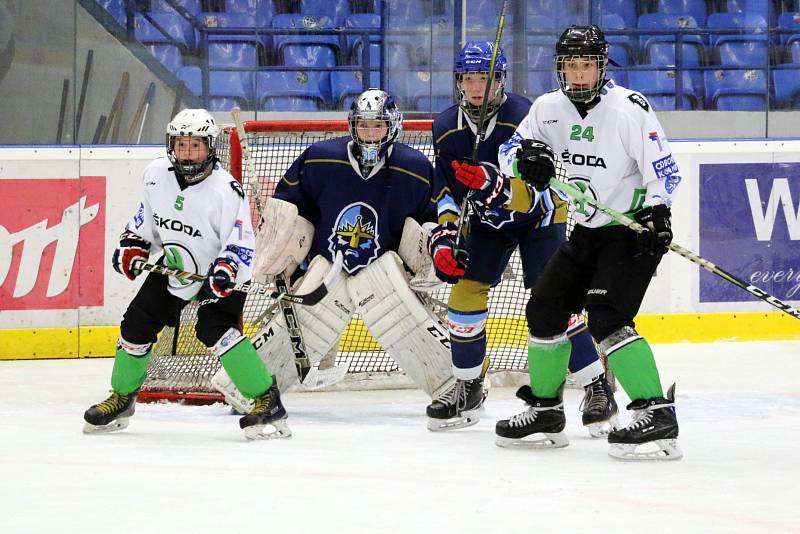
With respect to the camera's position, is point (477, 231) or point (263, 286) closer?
point (477, 231)

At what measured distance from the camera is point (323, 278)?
423 cm

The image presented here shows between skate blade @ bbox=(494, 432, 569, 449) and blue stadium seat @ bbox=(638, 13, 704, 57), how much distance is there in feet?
11.1

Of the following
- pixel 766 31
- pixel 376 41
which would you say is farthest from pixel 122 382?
pixel 766 31

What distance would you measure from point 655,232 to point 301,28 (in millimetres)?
3540

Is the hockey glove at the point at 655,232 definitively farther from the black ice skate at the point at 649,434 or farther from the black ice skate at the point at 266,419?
the black ice skate at the point at 266,419

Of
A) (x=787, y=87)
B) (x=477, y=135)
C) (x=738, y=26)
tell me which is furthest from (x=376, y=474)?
(x=738, y=26)

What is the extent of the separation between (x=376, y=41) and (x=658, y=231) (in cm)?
334


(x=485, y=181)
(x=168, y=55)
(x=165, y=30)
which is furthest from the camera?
(x=165, y=30)

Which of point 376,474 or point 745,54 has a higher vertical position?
point 745,54

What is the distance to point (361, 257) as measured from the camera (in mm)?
4242

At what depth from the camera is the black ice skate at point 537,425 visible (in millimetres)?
3584

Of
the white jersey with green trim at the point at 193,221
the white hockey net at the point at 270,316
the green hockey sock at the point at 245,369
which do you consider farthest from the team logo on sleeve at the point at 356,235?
the green hockey sock at the point at 245,369

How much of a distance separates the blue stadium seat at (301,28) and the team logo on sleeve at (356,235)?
2.36m

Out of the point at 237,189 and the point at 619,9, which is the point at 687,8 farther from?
the point at 237,189
